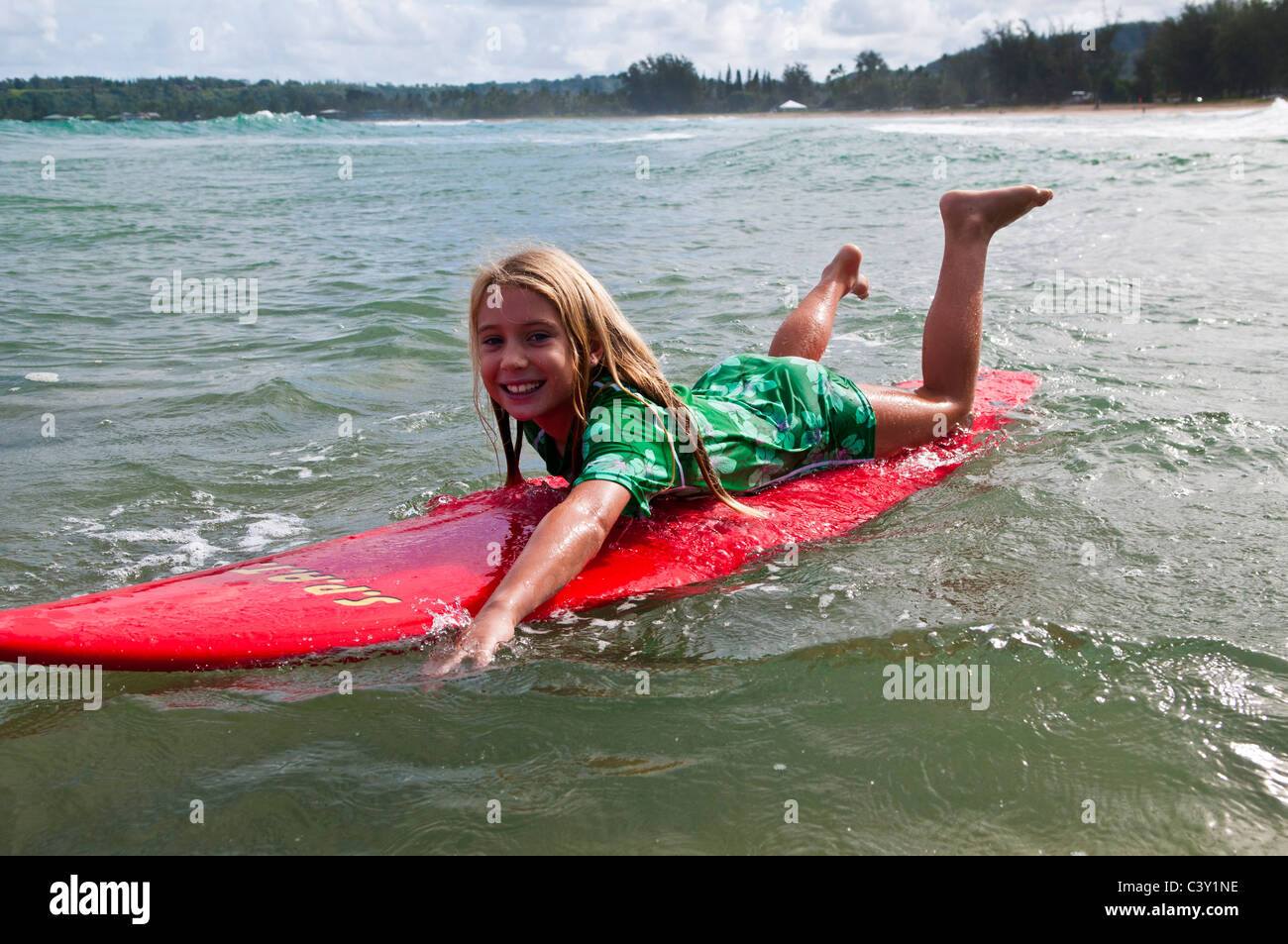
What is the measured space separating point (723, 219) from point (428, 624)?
1042 centimetres

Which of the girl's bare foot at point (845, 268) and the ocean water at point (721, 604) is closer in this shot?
the ocean water at point (721, 604)

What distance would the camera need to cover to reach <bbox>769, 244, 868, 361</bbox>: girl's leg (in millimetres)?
4047

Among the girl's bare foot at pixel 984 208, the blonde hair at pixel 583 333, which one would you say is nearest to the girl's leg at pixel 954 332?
the girl's bare foot at pixel 984 208

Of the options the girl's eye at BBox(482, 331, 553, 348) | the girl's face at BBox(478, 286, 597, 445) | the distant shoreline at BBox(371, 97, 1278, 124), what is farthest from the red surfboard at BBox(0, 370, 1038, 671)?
the distant shoreline at BBox(371, 97, 1278, 124)

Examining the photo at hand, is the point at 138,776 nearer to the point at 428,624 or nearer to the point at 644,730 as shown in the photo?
the point at 428,624

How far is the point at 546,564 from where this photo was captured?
257 centimetres

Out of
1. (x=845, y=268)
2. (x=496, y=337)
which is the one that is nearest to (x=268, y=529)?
(x=496, y=337)

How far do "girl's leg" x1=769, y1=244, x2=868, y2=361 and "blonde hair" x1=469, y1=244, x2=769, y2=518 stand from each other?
110 cm

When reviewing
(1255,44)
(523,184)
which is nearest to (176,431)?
(523,184)

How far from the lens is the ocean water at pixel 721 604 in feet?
6.61

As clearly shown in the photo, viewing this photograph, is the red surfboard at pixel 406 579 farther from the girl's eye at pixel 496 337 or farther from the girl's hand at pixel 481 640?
the girl's eye at pixel 496 337

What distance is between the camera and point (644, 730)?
2277 mm

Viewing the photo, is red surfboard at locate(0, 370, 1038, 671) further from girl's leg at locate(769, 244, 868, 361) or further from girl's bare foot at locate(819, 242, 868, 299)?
girl's bare foot at locate(819, 242, 868, 299)

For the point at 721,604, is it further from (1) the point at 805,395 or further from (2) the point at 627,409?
(1) the point at 805,395
